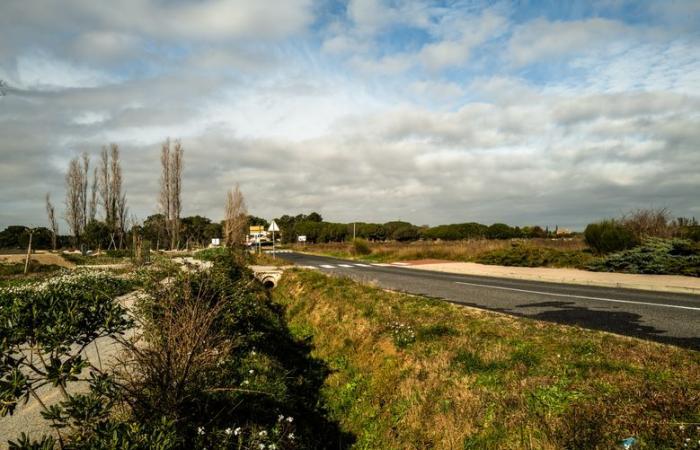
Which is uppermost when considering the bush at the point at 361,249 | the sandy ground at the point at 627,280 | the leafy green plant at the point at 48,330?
the leafy green plant at the point at 48,330

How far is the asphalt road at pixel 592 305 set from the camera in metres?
6.92

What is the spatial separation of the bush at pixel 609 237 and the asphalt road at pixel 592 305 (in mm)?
7436

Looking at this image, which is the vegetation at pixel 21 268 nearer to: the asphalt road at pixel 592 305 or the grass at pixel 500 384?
the asphalt road at pixel 592 305

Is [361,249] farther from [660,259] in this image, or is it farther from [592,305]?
[592,305]

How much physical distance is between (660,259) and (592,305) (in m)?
8.08

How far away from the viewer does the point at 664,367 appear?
477cm

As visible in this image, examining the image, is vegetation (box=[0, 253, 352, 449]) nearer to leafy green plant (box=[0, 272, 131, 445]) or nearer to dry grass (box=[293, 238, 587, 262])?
leafy green plant (box=[0, 272, 131, 445])

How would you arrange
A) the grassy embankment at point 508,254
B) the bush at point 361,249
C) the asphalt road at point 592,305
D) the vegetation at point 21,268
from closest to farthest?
the asphalt road at point 592,305 < the vegetation at point 21,268 < the grassy embankment at point 508,254 < the bush at point 361,249

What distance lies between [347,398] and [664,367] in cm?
454

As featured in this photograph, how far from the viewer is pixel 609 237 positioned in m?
19.2

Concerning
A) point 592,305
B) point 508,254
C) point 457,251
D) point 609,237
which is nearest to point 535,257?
point 508,254

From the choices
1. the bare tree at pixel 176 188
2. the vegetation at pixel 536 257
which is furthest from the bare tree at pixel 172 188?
the vegetation at pixel 536 257

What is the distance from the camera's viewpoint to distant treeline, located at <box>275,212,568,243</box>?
64.8 m

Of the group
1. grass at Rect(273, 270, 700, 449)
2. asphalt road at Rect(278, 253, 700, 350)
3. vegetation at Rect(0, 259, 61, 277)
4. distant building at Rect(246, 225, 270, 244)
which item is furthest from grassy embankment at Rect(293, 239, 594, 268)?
vegetation at Rect(0, 259, 61, 277)
